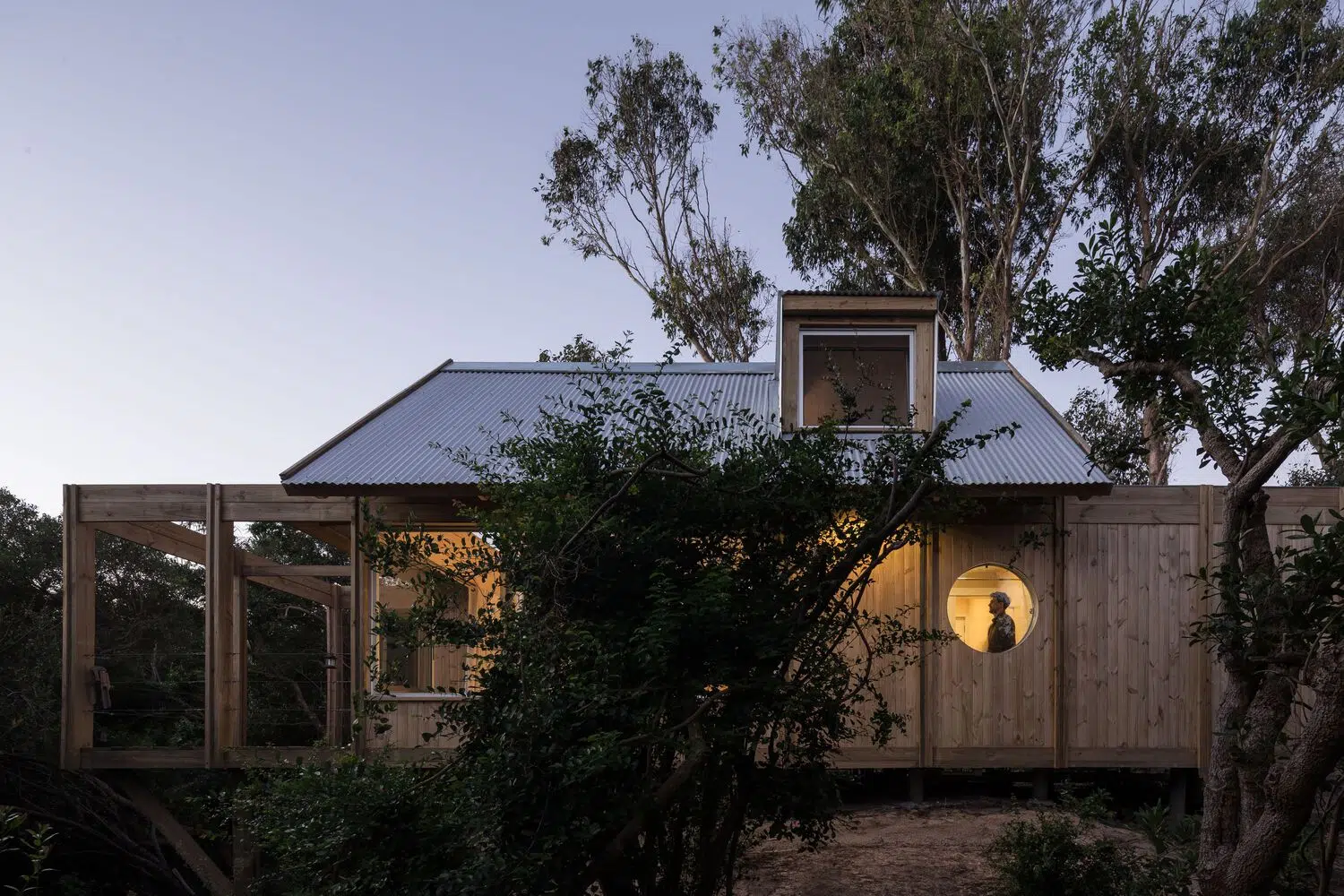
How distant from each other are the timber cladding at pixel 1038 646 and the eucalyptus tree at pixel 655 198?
12099 mm

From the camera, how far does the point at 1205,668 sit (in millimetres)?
9477

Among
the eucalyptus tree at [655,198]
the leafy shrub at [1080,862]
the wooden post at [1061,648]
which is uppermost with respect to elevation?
the eucalyptus tree at [655,198]

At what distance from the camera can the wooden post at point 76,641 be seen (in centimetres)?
977

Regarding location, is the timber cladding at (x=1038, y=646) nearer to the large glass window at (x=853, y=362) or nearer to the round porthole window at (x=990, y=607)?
the round porthole window at (x=990, y=607)

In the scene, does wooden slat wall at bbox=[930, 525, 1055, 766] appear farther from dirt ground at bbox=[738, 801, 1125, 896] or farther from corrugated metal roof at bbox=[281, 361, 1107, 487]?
corrugated metal roof at bbox=[281, 361, 1107, 487]

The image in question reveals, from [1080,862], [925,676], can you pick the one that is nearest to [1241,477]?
[1080,862]

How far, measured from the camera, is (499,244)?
15734 millimetres

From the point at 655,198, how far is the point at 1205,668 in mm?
14977

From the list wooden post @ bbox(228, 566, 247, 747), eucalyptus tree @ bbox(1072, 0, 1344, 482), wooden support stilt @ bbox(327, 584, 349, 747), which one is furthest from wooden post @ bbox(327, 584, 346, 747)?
eucalyptus tree @ bbox(1072, 0, 1344, 482)

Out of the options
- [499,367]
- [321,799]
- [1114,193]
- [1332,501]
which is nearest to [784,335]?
[499,367]

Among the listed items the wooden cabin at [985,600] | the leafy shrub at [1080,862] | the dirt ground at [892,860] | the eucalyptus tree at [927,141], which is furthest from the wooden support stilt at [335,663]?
the eucalyptus tree at [927,141]

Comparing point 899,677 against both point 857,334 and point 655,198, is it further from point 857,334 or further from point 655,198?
point 655,198

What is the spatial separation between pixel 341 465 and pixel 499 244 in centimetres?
704

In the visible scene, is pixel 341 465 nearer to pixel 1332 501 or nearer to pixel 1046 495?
pixel 1046 495
